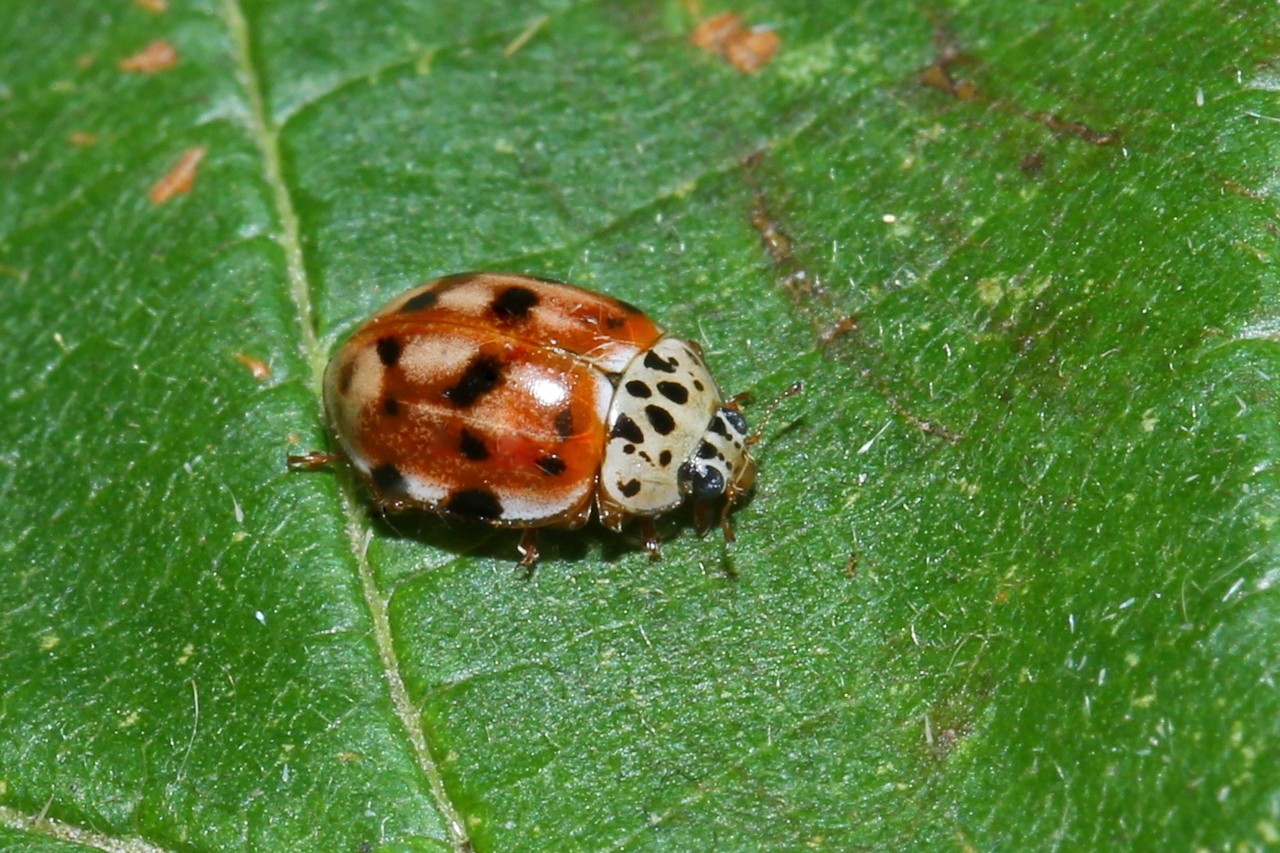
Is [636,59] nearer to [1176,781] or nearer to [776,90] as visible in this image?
[776,90]

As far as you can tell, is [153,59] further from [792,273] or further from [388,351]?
[792,273]

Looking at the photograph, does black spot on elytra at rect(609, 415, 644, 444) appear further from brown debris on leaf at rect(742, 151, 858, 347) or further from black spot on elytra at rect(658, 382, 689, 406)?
brown debris on leaf at rect(742, 151, 858, 347)

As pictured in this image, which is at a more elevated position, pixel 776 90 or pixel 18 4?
pixel 18 4

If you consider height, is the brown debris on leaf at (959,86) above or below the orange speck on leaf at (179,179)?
below

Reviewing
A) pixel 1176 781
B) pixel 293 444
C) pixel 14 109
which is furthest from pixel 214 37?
pixel 1176 781

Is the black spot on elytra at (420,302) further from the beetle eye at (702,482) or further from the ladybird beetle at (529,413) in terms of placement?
the beetle eye at (702,482)

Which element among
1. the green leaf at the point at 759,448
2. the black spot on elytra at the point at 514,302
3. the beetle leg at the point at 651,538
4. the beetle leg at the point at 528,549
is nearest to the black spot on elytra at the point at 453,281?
the black spot on elytra at the point at 514,302

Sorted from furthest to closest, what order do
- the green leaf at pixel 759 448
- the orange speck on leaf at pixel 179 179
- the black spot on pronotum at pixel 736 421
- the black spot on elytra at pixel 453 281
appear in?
the orange speck on leaf at pixel 179 179
the black spot on elytra at pixel 453 281
the black spot on pronotum at pixel 736 421
the green leaf at pixel 759 448
